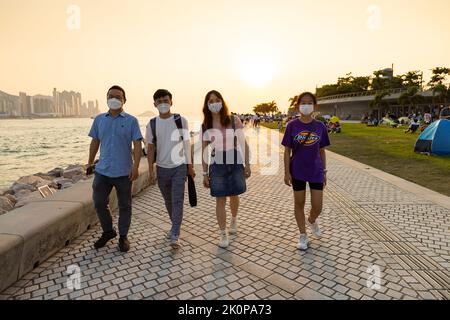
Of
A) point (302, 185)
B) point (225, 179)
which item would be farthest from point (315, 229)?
point (225, 179)

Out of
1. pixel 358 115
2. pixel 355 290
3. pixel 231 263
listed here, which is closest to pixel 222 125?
pixel 231 263

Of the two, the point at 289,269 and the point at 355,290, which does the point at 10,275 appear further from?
the point at 355,290

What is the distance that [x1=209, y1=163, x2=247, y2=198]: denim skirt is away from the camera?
13.9 ft

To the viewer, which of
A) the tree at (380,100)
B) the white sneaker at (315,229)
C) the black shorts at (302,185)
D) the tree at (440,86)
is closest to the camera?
the black shorts at (302,185)

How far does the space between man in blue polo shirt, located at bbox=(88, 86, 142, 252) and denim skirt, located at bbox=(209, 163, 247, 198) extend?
1020 millimetres

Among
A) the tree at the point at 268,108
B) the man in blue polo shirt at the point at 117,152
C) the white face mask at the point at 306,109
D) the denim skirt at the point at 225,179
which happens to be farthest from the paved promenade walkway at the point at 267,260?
the tree at the point at 268,108

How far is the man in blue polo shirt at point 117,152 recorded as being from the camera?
13.4 ft

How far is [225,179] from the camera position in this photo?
4.26 metres

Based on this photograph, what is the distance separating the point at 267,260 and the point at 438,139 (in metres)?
12.2

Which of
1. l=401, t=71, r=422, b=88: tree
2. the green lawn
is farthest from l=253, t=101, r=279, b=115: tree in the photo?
the green lawn

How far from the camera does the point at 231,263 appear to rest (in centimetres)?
390

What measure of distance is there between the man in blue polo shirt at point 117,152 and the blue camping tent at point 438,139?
1301cm

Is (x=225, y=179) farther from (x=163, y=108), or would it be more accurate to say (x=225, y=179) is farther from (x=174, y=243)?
(x=163, y=108)

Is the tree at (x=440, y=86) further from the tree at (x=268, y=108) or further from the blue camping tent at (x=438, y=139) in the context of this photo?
the tree at (x=268, y=108)
